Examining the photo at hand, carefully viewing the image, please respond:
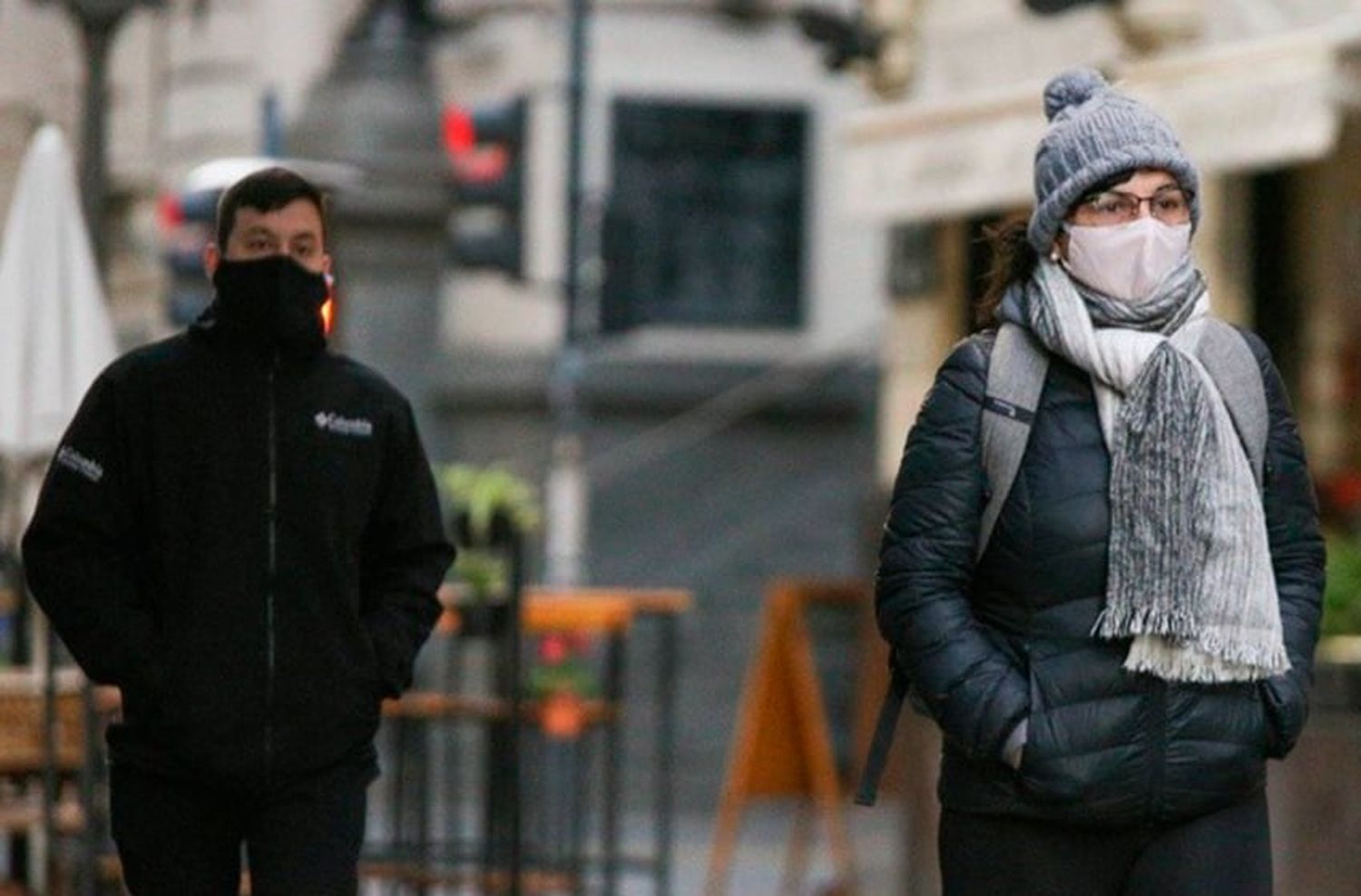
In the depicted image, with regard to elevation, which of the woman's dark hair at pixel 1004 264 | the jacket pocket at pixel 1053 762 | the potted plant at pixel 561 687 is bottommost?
the potted plant at pixel 561 687

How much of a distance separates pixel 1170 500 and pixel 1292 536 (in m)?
0.31

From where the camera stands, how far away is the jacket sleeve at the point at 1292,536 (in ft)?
21.4

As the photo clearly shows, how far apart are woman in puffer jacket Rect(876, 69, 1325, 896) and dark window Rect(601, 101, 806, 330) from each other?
19857mm

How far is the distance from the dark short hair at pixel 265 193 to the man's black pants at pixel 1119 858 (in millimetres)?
1658

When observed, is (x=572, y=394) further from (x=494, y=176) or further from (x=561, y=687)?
(x=561, y=687)

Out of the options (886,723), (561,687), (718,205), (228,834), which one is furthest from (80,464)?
(718,205)

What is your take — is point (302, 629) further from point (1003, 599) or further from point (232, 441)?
point (1003, 599)

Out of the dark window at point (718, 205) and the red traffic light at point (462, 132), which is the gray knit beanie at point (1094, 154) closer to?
the red traffic light at point (462, 132)

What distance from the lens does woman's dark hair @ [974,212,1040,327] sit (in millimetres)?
6680

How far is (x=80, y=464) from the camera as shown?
7234 millimetres

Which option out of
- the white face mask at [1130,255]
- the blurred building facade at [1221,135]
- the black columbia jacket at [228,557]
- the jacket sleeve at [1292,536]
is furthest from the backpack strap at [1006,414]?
the blurred building facade at [1221,135]

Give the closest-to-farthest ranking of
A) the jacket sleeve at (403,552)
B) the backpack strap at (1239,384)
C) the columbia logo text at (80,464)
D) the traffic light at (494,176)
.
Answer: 1. the backpack strap at (1239,384)
2. the columbia logo text at (80,464)
3. the jacket sleeve at (403,552)
4. the traffic light at (494,176)

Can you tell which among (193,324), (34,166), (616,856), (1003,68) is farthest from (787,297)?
(193,324)

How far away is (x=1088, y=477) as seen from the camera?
6.43 metres
